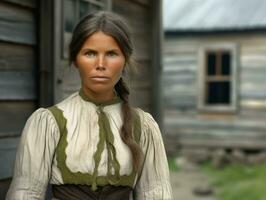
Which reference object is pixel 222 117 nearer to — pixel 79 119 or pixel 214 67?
pixel 214 67

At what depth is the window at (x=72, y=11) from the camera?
3502 millimetres

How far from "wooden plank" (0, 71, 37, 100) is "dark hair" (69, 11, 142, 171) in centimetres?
74

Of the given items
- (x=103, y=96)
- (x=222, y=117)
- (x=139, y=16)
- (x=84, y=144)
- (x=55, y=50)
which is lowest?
(x=222, y=117)

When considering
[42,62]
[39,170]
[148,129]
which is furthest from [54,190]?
[42,62]

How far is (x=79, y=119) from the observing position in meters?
2.22

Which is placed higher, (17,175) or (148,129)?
(148,129)

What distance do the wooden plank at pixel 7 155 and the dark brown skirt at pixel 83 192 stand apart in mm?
725

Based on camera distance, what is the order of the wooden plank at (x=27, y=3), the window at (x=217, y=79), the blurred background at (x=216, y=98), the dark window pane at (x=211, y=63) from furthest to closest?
1. the dark window pane at (x=211, y=63)
2. the window at (x=217, y=79)
3. the blurred background at (x=216, y=98)
4. the wooden plank at (x=27, y=3)

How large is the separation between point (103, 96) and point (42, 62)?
1002mm

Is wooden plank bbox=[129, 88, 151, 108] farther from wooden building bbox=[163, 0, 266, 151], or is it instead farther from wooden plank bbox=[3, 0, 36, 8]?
wooden building bbox=[163, 0, 266, 151]

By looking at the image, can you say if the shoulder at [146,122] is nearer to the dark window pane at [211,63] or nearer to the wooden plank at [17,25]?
the wooden plank at [17,25]

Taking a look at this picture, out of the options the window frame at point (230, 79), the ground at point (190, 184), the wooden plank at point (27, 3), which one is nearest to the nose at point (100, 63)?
the wooden plank at point (27, 3)

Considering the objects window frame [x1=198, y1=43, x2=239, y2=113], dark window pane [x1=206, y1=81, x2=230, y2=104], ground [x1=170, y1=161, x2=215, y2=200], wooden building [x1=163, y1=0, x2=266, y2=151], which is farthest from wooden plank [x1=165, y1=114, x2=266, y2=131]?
ground [x1=170, y1=161, x2=215, y2=200]

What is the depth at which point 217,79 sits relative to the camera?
1259 cm
